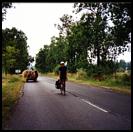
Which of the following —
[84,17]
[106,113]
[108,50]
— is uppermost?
[84,17]

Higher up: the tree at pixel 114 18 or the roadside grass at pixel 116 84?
the tree at pixel 114 18

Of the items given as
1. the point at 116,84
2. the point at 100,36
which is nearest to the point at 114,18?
the point at 116,84

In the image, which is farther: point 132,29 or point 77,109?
point 132,29

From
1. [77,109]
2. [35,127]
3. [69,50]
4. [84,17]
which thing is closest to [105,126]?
[35,127]

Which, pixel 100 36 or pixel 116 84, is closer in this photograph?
pixel 116 84

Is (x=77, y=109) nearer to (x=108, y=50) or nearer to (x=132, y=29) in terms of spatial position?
A: (x=132, y=29)

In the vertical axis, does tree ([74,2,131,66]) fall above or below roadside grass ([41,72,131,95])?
above

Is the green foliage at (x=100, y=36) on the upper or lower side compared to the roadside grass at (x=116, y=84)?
upper

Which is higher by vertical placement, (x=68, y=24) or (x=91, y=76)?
(x=68, y=24)

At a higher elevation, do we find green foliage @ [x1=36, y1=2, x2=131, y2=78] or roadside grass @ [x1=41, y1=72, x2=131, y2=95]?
green foliage @ [x1=36, y1=2, x2=131, y2=78]

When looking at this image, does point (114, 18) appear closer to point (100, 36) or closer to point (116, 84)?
point (116, 84)

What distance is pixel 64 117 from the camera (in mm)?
11883

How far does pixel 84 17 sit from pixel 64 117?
2729 centimetres

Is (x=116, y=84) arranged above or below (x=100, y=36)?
below
